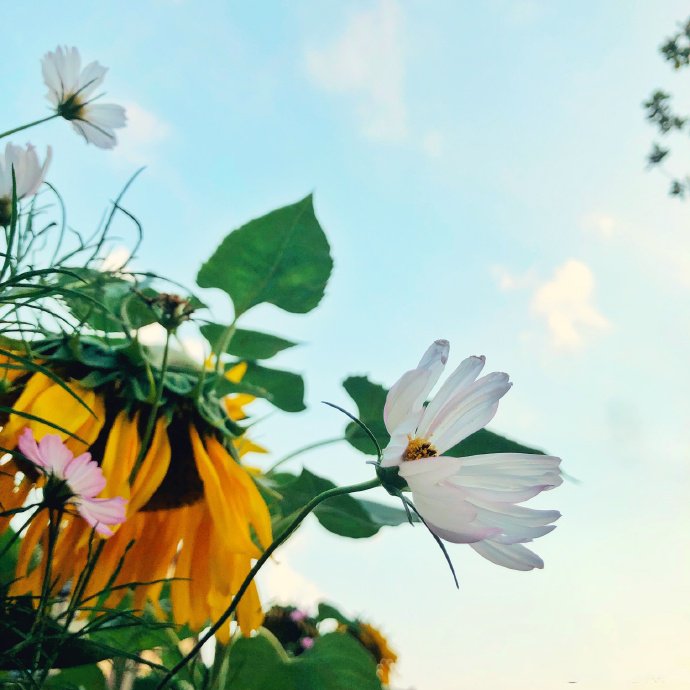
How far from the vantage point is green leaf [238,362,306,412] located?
43 cm

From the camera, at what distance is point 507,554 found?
237mm

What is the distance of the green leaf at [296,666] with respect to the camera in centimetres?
40

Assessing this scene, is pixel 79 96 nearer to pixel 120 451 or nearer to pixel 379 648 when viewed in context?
pixel 120 451

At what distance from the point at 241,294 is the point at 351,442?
0.10 metres

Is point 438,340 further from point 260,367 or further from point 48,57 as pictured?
point 48,57

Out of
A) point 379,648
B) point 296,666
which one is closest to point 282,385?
point 296,666

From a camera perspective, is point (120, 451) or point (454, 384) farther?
point (120, 451)

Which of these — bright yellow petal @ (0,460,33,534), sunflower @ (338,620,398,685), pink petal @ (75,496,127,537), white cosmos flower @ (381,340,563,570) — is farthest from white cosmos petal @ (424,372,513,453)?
sunflower @ (338,620,398,685)

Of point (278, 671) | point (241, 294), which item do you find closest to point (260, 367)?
point (241, 294)

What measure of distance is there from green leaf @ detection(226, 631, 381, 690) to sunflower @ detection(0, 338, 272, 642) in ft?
0.08

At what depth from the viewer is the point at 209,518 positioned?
1.36 ft

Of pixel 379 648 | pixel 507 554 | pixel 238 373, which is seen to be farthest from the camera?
pixel 379 648

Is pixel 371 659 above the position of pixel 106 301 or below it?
below

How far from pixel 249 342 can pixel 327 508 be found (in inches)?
3.6
